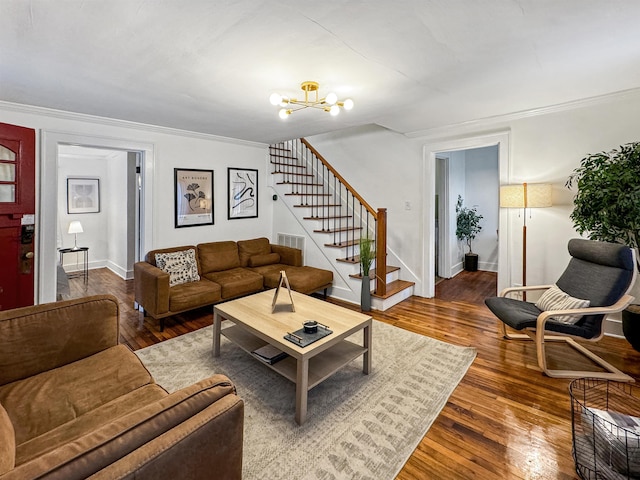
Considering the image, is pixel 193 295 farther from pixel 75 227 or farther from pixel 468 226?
pixel 468 226

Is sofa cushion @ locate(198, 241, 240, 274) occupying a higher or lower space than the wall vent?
lower

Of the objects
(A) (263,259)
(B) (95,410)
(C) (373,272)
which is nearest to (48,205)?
(A) (263,259)

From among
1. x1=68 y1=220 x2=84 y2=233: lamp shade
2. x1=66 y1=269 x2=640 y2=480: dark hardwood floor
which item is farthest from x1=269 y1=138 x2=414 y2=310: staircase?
x1=68 y1=220 x2=84 y2=233: lamp shade

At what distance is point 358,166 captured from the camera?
5.14 meters

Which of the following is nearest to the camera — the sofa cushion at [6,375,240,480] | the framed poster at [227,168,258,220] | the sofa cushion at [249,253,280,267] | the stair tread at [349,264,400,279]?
the sofa cushion at [6,375,240,480]

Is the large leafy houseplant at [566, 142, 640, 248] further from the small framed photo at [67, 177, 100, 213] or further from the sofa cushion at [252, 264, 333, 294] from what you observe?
the small framed photo at [67, 177, 100, 213]

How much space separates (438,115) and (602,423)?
10.3 ft

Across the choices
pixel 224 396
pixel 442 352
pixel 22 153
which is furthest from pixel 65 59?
pixel 442 352

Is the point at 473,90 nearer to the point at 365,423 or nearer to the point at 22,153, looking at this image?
the point at 365,423

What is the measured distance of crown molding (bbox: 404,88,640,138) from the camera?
3004 millimetres

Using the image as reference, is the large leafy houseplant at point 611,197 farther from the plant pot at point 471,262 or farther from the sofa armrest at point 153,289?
the sofa armrest at point 153,289

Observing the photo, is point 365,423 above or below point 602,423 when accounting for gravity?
below

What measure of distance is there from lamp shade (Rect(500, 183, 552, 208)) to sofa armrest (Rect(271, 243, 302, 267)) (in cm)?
285

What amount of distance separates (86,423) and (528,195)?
3.99m
